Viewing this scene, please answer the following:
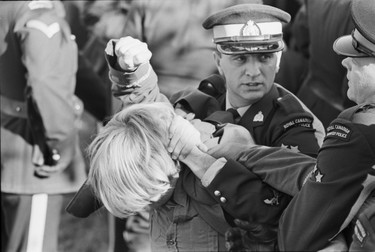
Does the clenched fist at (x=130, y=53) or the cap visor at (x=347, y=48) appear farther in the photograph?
the clenched fist at (x=130, y=53)

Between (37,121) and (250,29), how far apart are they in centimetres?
230

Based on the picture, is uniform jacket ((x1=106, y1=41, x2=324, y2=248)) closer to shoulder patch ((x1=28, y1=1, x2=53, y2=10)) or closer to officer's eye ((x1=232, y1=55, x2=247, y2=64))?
officer's eye ((x1=232, y1=55, x2=247, y2=64))

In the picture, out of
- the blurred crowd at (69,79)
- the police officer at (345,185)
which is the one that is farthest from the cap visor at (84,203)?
the blurred crowd at (69,79)

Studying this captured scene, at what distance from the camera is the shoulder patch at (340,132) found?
9.48ft

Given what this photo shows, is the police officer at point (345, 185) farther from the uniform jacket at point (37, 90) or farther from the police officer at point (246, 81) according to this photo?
the uniform jacket at point (37, 90)

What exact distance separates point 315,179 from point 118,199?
0.64 meters

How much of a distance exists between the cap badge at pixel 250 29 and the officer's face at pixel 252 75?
85 mm

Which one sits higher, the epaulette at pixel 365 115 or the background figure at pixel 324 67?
the epaulette at pixel 365 115

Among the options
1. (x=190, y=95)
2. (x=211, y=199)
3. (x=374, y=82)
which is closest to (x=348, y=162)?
(x=374, y=82)

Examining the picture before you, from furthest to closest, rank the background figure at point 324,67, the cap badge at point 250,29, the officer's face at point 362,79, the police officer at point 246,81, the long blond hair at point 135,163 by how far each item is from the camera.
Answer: the background figure at point 324,67
the cap badge at point 250,29
the police officer at point 246,81
the long blond hair at point 135,163
the officer's face at point 362,79

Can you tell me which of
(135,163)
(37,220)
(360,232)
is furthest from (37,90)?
(360,232)

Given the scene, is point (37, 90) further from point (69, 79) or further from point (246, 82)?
point (246, 82)

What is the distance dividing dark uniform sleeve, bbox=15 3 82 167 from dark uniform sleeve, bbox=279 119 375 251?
2.83m

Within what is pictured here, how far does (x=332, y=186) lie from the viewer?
9.48 feet
